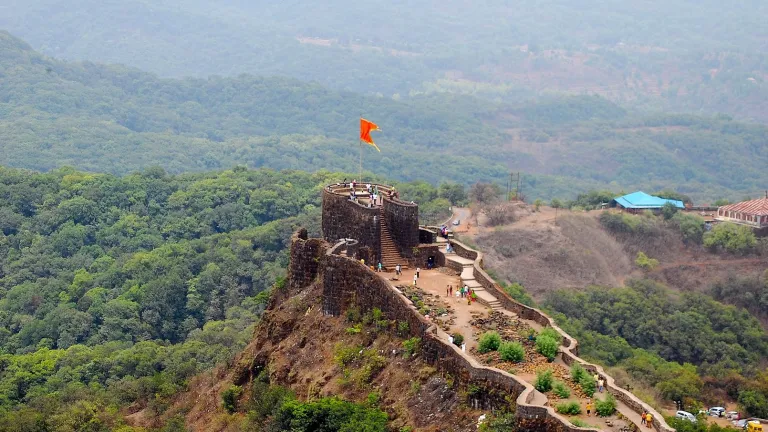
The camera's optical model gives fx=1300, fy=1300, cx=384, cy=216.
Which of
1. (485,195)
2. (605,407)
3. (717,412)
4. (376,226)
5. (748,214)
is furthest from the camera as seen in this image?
(485,195)

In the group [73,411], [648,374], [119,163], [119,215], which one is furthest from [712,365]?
[119,163]

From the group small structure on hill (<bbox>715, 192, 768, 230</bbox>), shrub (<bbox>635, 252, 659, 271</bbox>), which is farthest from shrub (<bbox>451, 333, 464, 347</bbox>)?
small structure on hill (<bbox>715, 192, 768, 230</bbox>)

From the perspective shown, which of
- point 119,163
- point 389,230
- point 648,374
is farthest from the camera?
point 119,163

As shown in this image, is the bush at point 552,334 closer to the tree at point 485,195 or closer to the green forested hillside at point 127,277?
the green forested hillside at point 127,277

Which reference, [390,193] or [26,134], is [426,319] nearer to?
[390,193]

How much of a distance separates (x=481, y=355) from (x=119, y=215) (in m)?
71.7

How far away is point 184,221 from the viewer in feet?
310

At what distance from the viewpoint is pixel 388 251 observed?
3631 cm

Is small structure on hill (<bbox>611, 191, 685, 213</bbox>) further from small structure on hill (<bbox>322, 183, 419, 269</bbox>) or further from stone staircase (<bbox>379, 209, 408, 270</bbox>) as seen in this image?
stone staircase (<bbox>379, 209, 408, 270</bbox>)

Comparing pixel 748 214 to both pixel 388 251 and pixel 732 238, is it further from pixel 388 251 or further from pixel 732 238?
pixel 388 251

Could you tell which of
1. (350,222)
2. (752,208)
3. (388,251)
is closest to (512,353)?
(388,251)

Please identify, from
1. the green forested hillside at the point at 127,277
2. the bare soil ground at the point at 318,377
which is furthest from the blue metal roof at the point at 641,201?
the bare soil ground at the point at 318,377

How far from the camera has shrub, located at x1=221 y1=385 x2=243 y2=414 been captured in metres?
35.2

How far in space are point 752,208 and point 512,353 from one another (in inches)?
2580
